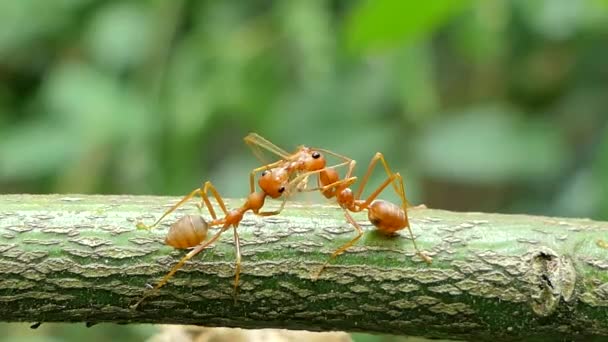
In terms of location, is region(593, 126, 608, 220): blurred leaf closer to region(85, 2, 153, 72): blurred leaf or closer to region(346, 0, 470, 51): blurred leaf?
region(346, 0, 470, 51): blurred leaf

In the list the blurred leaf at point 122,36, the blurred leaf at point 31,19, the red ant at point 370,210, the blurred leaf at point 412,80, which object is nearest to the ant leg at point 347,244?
the red ant at point 370,210

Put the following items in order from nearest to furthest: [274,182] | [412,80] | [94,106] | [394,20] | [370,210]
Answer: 1. [370,210]
2. [274,182]
3. [394,20]
4. [412,80]
5. [94,106]

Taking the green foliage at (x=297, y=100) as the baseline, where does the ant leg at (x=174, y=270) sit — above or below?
below

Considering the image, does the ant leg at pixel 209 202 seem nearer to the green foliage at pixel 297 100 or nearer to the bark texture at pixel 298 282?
the bark texture at pixel 298 282

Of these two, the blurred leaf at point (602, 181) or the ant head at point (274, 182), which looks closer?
the ant head at point (274, 182)

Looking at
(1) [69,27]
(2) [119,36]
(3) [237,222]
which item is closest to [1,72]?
(1) [69,27]

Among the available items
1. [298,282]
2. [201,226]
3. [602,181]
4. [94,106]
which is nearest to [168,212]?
[201,226]

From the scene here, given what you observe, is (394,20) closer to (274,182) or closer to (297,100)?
(274,182)

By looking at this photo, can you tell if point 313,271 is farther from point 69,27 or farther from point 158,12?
point 69,27
